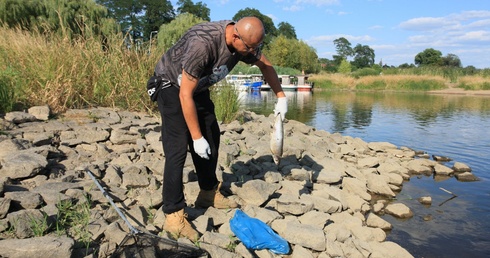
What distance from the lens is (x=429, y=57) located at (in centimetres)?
6788

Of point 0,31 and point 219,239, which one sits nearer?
point 219,239

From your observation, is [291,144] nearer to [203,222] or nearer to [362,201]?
[362,201]

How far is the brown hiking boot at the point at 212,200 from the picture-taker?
397 cm

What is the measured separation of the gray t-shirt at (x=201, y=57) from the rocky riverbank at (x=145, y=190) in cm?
135

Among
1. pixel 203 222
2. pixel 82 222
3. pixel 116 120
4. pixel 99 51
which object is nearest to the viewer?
pixel 82 222

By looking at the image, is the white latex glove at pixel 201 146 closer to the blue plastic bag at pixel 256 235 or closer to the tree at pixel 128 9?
the blue plastic bag at pixel 256 235

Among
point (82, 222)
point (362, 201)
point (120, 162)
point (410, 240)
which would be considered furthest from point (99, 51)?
point (410, 240)

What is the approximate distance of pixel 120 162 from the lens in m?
4.79

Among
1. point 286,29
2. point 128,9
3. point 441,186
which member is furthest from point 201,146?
point 286,29

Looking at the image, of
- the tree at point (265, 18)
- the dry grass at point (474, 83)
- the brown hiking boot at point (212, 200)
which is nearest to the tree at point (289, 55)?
the tree at point (265, 18)

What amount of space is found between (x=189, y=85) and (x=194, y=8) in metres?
69.8

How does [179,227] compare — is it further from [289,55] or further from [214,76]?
[289,55]

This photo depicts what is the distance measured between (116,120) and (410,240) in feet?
15.1

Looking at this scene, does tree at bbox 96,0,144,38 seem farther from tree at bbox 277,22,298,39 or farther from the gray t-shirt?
the gray t-shirt
